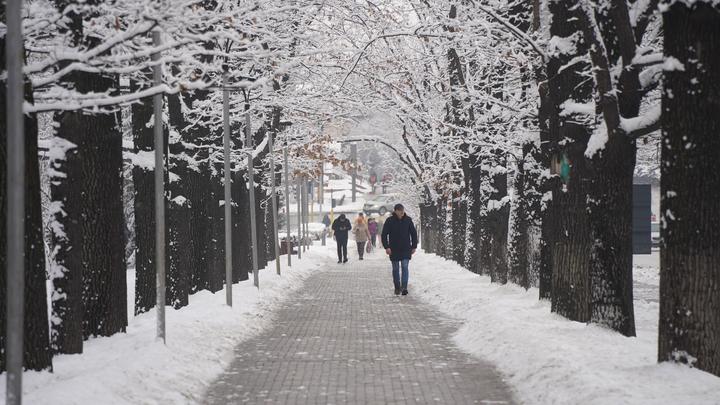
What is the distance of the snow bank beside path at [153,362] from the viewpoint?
8211mm

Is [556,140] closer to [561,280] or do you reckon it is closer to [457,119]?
[561,280]

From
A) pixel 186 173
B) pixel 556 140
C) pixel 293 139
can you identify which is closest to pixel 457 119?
pixel 293 139

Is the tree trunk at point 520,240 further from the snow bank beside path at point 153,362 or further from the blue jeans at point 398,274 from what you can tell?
the snow bank beside path at point 153,362

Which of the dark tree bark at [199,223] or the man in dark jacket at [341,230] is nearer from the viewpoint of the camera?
the dark tree bark at [199,223]

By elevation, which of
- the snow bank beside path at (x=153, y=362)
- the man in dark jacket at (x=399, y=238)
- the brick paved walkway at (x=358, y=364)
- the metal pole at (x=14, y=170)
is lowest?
the brick paved walkway at (x=358, y=364)

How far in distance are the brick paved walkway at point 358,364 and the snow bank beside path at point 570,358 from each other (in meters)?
0.31

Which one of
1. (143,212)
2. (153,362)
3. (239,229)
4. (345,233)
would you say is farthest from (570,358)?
(345,233)

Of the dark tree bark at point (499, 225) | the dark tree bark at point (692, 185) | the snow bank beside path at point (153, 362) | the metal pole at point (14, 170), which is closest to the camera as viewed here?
the metal pole at point (14, 170)

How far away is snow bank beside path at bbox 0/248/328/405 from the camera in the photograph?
323 inches

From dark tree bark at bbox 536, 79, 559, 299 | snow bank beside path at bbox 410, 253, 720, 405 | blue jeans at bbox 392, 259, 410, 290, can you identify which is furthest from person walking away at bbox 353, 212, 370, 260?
dark tree bark at bbox 536, 79, 559, 299

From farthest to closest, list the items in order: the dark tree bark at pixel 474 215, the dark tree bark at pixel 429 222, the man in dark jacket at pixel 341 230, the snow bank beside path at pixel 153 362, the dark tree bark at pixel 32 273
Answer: the dark tree bark at pixel 429 222 < the man in dark jacket at pixel 341 230 < the dark tree bark at pixel 474 215 < the dark tree bark at pixel 32 273 < the snow bank beside path at pixel 153 362

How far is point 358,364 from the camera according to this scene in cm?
1158

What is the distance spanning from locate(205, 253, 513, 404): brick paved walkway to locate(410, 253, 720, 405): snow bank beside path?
31 cm

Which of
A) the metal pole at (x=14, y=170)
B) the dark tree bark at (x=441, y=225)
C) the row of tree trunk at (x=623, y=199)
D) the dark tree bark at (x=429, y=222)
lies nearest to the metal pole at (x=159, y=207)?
the row of tree trunk at (x=623, y=199)
